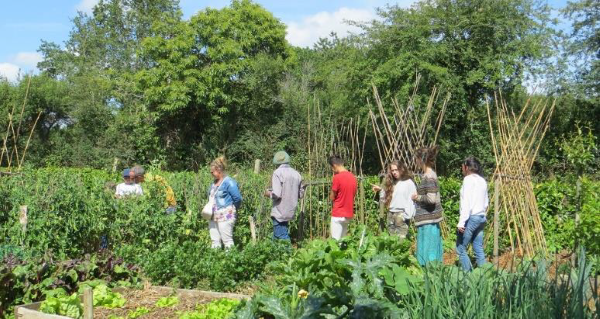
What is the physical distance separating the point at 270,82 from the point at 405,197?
19.4 meters

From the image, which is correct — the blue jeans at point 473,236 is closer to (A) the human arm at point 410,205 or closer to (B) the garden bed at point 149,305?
(A) the human arm at point 410,205

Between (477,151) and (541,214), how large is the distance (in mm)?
9647

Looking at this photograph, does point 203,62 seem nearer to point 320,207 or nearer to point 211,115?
point 211,115

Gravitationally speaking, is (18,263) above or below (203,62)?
below

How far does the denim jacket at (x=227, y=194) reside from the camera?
26.5 feet

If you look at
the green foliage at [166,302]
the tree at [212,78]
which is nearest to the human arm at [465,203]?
the green foliage at [166,302]

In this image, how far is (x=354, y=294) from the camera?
130 inches

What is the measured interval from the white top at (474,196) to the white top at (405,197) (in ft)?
2.43

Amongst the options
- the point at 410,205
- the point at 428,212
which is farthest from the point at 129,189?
the point at 428,212

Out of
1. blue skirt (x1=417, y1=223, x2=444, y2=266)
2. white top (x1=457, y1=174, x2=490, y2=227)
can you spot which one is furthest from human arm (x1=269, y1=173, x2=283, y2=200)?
white top (x1=457, y1=174, x2=490, y2=227)

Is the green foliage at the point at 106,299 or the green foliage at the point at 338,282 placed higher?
the green foliage at the point at 338,282

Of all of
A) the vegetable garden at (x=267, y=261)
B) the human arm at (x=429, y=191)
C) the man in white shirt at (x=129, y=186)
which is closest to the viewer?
the vegetable garden at (x=267, y=261)

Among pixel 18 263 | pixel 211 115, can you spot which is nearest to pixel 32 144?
pixel 211 115

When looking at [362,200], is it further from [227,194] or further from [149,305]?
[149,305]
